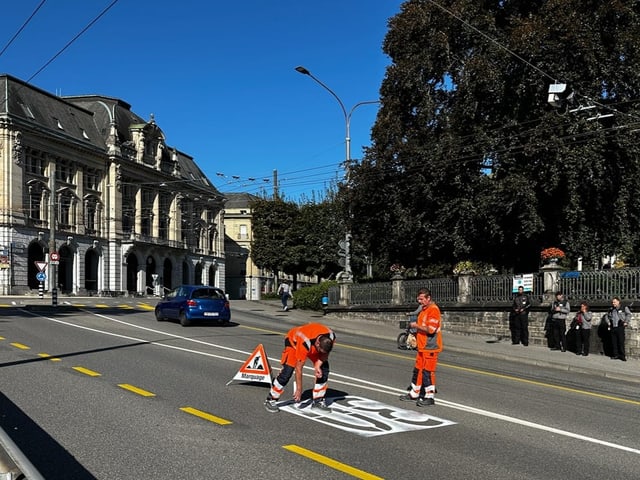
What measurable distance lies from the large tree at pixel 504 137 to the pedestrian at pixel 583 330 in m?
5.51

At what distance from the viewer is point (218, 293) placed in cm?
2438

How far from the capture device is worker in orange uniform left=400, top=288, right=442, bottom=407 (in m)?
9.19

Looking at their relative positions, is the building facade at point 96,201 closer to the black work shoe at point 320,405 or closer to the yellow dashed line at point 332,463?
the black work shoe at point 320,405

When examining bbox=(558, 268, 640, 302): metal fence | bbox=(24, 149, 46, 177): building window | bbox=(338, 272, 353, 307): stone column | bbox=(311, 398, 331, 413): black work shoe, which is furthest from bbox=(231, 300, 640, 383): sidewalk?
bbox=(24, 149, 46, 177): building window

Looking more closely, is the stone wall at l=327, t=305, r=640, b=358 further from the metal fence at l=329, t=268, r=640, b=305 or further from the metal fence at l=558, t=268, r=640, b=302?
the metal fence at l=558, t=268, r=640, b=302

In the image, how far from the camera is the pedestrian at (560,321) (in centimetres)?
1941

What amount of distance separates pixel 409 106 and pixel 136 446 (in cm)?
2497

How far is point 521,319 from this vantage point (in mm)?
20812

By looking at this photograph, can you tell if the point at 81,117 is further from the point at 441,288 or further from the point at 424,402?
the point at 424,402

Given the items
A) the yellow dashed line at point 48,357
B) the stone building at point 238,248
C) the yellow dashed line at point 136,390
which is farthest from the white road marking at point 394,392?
the stone building at point 238,248

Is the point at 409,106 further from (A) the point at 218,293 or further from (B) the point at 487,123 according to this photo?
(A) the point at 218,293

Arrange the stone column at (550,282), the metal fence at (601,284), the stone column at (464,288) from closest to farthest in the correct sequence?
the metal fence at (601,284) < the stone column at (550,282) < the stone column at (464,288)

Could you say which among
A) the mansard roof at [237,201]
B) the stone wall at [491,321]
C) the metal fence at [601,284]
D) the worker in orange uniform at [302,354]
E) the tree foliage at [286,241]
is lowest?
the stone wall at [491,321]

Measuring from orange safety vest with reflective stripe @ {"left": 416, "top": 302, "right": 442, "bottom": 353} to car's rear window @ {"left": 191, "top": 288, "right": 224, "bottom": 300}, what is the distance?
15.4 meters
